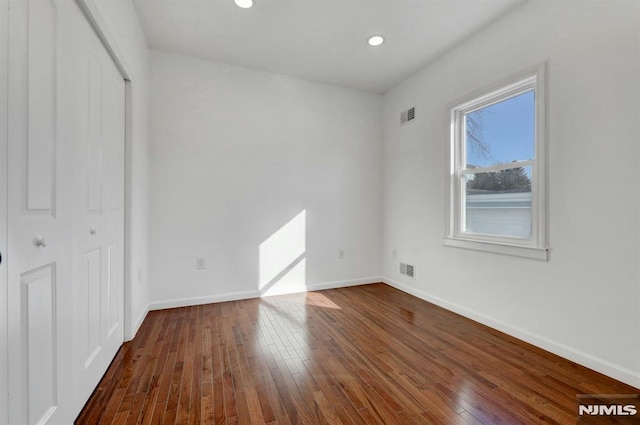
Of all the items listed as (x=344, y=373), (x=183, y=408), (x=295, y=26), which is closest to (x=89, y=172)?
(x=183, y=408)

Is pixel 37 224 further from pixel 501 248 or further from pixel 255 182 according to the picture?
pixel 501 248

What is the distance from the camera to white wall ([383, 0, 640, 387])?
5.85 ft

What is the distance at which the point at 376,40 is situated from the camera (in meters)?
2.87

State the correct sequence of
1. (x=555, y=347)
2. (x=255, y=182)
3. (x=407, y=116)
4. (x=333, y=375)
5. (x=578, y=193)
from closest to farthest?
(x=333, y=375) < (x=578, y=193) < (x=555, y=347) < (x=255, y=182) < (x=407, y=116)

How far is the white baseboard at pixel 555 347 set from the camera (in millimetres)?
1775

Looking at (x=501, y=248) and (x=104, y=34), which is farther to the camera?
(x=501, y=248)

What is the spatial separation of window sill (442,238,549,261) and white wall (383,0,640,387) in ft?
0.19

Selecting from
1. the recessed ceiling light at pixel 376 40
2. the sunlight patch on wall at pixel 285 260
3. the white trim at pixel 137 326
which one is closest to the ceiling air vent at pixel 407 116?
the recessed ceiling light at pixel 376 40

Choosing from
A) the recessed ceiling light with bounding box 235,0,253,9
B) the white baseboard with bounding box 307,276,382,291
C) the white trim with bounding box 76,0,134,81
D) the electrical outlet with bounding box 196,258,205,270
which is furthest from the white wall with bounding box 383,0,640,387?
the white trim with bounding box 76,0,134,81

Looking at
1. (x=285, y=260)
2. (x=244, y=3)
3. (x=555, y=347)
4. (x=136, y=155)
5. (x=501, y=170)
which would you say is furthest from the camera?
(x=285, y=260)

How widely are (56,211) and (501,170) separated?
3.22m

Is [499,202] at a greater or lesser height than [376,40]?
lesser

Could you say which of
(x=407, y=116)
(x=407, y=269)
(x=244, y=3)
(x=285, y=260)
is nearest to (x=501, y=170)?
(x=407, y=116)

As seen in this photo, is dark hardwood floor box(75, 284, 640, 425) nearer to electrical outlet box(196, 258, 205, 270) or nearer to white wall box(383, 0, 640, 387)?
white wall box(383, 0, 640, 387)
